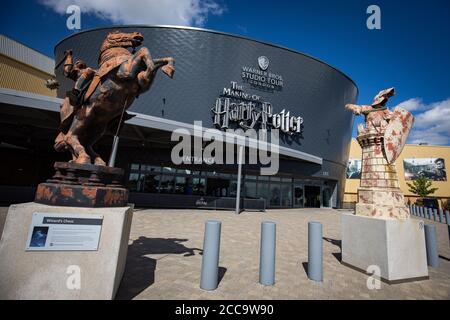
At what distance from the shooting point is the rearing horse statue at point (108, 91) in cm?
284

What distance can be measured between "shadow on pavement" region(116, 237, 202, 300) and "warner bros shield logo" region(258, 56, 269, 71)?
63.1ft

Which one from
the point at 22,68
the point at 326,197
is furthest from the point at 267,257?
the point at 22,68

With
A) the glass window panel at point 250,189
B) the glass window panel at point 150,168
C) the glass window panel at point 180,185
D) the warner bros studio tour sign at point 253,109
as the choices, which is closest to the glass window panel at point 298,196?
the glass window panel at point 250,189

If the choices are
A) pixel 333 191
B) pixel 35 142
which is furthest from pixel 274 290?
pixel 333 191

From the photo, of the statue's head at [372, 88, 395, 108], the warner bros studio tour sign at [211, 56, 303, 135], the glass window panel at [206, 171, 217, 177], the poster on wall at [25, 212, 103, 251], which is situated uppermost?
the warner bros studio tour sign at [211, 56, 303, 135]

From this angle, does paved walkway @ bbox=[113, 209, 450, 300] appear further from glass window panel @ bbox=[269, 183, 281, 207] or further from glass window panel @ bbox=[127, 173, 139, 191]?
glass window panel @ bbox=[269, 183, 281, 207]

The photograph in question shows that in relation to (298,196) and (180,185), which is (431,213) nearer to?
(298,196)

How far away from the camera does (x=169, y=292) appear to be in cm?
317

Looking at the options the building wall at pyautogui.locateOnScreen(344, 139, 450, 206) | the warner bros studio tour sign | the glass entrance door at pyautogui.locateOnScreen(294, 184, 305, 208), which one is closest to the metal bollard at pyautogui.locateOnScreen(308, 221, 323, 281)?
the warner bros studio tour sign

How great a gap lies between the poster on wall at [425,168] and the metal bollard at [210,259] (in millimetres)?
45895

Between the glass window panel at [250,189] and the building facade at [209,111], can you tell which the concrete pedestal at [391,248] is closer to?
the building facade at [209,111]

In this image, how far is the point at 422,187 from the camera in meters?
34.8

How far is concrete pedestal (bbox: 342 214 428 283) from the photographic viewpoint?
4.03 m
